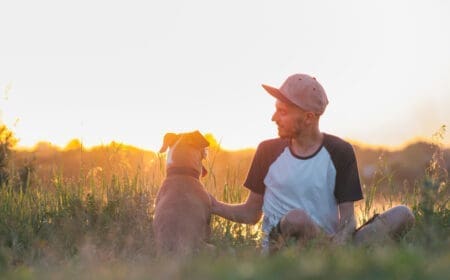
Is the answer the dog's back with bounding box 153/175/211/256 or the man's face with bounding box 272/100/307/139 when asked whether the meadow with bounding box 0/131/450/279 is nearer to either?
the dog's back with bounding box 153/175/211/256

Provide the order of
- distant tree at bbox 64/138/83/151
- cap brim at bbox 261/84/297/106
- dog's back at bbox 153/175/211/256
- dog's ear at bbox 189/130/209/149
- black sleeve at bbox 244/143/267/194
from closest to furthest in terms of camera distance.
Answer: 1. dog's back at bbox 153/175/211/256
2. cap brim at bbox 261/84/297/106
3. dog's ear at bbox 189/130/209/149
4. black sleeve at bbox 244/143/267/194
5. distant tree at bbox 64/138/83/151

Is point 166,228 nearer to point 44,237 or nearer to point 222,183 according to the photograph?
point 44,237

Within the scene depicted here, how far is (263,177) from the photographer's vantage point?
274 inches

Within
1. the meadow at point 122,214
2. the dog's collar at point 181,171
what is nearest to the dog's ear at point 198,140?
the dog's collar at point 181,171

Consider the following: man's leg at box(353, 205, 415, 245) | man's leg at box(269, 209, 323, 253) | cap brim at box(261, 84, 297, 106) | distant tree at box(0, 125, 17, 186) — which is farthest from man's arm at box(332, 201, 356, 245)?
distant tree at box(0, 125, 17, 186)

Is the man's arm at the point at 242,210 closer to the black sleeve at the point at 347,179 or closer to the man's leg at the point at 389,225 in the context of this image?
the black sleeve at the point at 347,179

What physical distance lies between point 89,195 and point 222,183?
5.22 feet

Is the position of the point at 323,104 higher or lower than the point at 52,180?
higher

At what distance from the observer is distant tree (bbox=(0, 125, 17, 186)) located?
980 cm

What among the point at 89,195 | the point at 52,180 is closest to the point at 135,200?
the point at 89,195

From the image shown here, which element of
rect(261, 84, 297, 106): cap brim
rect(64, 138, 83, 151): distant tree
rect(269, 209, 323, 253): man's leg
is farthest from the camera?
rect(64, 138, 83, 151): distant tree

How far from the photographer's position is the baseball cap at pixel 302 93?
6.62m

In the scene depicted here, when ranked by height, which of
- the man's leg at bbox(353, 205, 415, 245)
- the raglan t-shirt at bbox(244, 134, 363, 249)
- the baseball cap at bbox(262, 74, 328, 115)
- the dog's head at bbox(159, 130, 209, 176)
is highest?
the baseball cap at bbox(262, 74, 328, 115)

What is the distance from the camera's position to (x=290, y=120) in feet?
21.8
